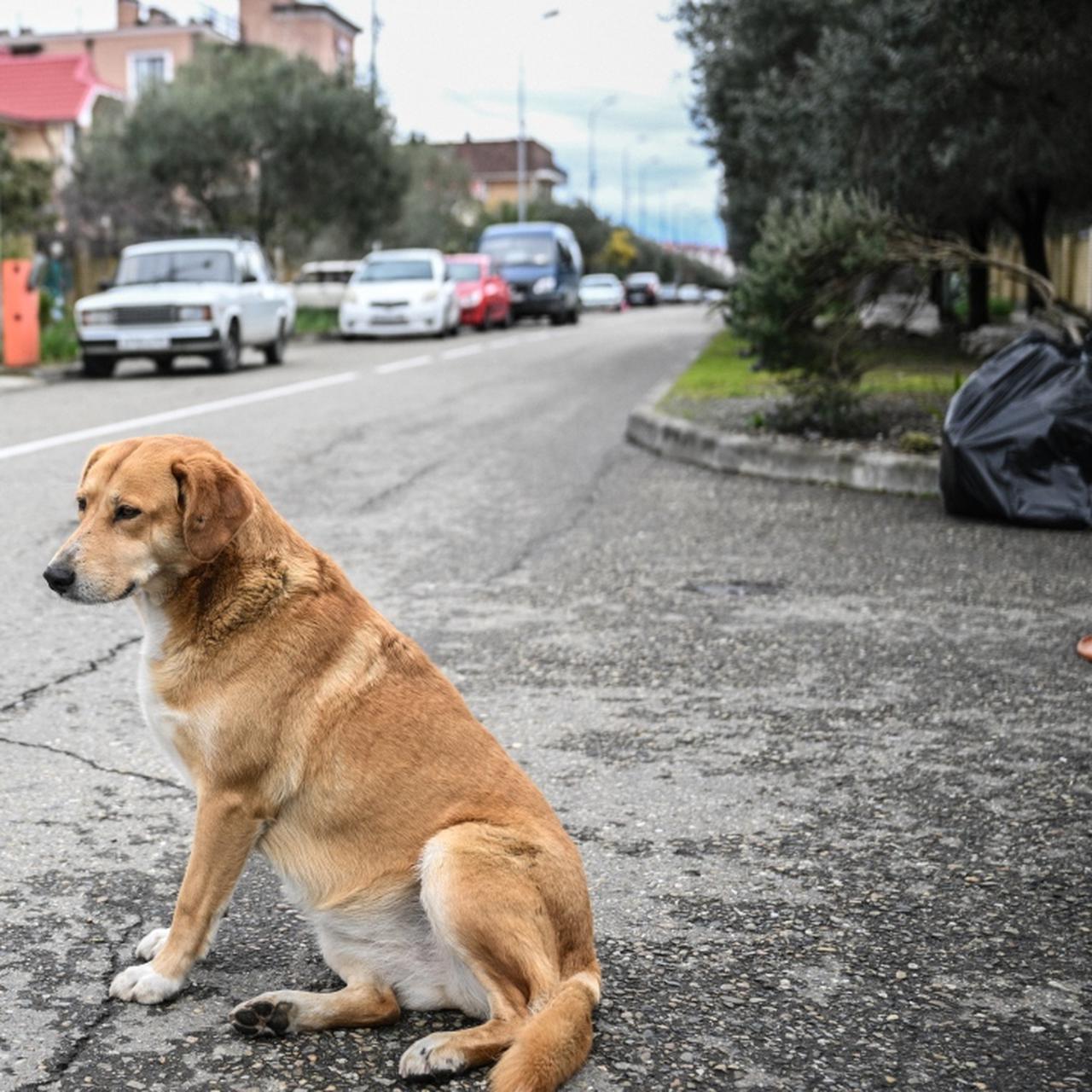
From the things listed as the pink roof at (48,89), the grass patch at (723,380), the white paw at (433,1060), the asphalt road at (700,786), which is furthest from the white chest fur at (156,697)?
the pink roof at (48,89)

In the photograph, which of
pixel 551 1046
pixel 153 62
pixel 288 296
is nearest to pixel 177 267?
pixel 288 296

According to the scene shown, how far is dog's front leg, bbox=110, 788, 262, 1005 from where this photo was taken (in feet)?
9.85

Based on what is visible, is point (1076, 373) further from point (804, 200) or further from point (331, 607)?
point (804, 200)

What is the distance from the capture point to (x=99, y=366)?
20.1m

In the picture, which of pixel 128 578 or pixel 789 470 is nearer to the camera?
pixel 128 578

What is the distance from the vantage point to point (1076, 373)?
9.02 m

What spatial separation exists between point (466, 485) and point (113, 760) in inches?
243

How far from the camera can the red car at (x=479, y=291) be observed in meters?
35.2

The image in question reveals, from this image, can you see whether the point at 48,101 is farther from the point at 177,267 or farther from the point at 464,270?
the point at 177,267

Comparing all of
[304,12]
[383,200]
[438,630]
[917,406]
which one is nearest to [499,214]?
[304,12]

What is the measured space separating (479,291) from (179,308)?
16.0 metres

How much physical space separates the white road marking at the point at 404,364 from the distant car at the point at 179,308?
70.7 inches

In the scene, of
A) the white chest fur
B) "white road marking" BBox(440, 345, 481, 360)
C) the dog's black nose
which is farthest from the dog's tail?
"white road marking" BBox(440, 345, 481, 360)

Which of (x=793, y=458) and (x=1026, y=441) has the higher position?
(x=1026, y=441)
